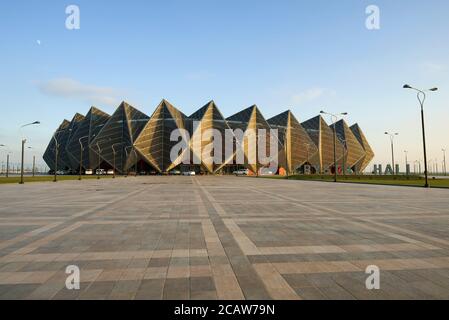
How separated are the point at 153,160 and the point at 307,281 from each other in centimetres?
9137

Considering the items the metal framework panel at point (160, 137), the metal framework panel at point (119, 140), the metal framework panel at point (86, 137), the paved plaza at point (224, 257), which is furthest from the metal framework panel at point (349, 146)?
the paved plaza at point (224, 257)

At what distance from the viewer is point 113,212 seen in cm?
1172

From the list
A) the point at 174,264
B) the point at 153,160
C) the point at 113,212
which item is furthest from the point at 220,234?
the point at 153,160

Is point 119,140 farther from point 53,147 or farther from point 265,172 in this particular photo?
point 53,147

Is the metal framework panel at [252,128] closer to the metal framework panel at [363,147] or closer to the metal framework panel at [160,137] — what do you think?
the metal framework panel at [160,137]

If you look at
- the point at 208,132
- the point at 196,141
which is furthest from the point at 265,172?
the point at 196,141

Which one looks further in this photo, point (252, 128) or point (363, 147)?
point (363, 147)

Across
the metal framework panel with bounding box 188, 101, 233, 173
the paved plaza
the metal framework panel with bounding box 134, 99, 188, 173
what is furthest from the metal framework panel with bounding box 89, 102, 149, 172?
the paved plaza

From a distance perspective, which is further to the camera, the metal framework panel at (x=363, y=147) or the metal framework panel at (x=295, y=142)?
the metal framework panel at (x=363, y=147)

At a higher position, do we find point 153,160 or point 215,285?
point 153,160

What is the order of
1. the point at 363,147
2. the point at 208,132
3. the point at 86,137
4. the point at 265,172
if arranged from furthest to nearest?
1. the point at 363,147
2. the point at 265,172
3. the point at 86,137
4. the point at 208,132

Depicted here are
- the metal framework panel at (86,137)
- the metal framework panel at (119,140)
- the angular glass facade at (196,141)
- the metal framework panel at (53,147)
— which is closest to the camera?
the metal framework panel at (119,140)

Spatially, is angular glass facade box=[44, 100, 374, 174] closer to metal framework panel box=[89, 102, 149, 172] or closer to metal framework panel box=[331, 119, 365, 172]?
metal framework panel box=[89, 102, 149, 172]
